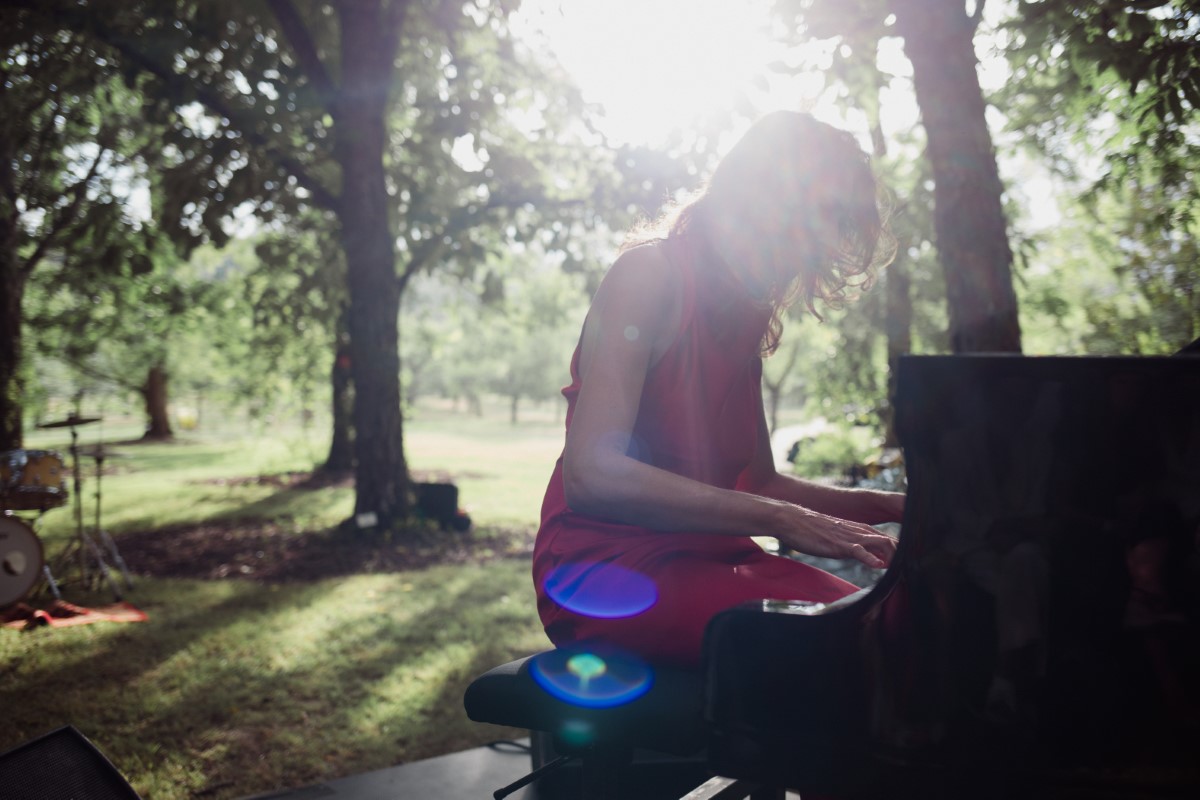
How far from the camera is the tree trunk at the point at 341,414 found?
16.1 meters

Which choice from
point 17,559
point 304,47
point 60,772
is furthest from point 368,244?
point 60,772

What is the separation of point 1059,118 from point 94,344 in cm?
2014

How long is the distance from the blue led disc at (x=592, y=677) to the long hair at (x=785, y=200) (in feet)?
3.13

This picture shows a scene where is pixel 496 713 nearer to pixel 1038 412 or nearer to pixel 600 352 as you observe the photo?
pixel 600 352

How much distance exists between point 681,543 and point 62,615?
623 cm

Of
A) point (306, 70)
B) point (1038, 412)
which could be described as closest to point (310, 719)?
point (1038, 412)

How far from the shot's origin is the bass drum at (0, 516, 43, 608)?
604 cm

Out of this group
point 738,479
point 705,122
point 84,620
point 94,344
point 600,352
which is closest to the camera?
point 600,352

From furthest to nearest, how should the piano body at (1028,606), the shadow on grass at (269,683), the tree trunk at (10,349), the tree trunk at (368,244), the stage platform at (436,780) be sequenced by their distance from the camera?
the tree trunk at (10,349), the tree trunk at (368,244), the shadow on grass at (269,683), the stage platform at (436,780), the piano body at (1028,606)

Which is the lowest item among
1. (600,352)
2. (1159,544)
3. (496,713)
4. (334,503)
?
(334,503)

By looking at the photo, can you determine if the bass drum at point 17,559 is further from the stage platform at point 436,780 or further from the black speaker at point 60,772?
the black speaker at point 60,772

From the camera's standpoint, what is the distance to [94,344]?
18.9 meters

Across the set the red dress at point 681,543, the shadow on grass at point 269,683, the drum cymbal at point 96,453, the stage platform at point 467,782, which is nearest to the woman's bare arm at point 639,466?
the red dress at point 681,543

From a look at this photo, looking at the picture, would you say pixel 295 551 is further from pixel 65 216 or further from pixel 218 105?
pixel 65 216
